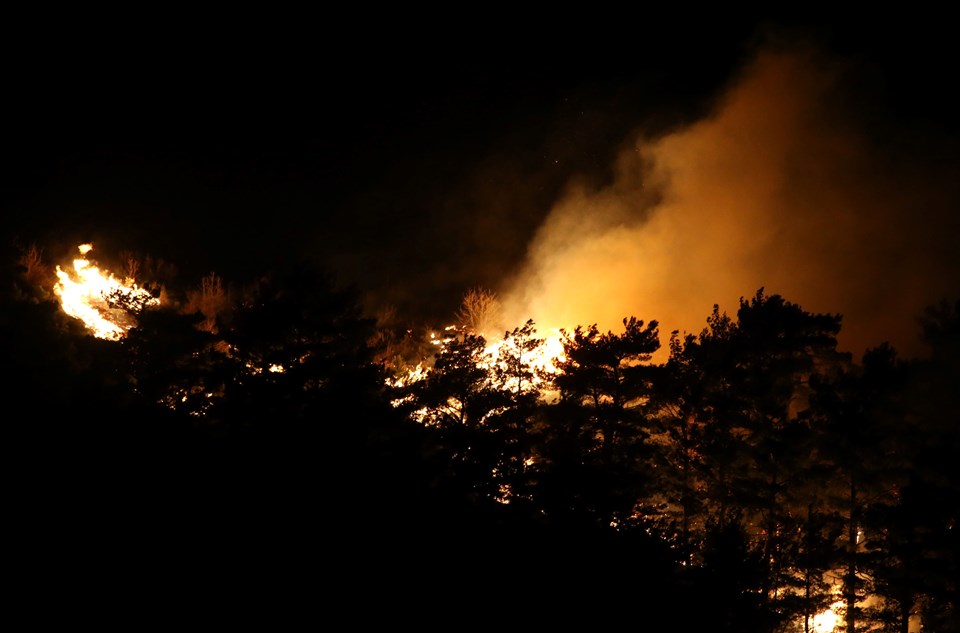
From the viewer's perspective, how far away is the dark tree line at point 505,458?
1245cm

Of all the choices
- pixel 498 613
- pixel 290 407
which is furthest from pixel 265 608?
pixel 290 407

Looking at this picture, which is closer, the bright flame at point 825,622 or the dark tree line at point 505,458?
the dark tree line at point 505,458

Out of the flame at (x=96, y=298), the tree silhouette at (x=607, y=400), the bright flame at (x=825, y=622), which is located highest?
the flame at (x=96, y=298)

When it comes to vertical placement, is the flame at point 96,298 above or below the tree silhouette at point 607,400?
above

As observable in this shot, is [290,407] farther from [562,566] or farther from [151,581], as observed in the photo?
[562,566]

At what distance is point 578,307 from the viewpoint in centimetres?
4144

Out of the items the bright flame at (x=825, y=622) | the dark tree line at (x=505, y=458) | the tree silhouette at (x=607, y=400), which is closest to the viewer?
the dark tree line at (x=505, y=458)

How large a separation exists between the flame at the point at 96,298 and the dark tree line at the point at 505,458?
111 cm

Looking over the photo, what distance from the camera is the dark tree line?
1245 centimetres

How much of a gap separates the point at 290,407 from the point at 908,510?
14.1 meters

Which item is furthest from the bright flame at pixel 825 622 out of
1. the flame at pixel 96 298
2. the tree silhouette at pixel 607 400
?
the flame at pixel 96 298

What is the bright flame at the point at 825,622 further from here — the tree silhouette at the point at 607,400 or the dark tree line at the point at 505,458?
the tree silhouette at the point at 607,400

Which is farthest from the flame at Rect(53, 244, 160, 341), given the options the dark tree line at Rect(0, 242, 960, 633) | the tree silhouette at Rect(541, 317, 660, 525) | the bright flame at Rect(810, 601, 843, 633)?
the bright flame at Rect(810, 601, 843, 633)

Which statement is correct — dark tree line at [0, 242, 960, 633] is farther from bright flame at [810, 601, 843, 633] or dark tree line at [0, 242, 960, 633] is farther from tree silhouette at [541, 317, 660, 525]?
bright flame at [810, 601, 843, 633]
